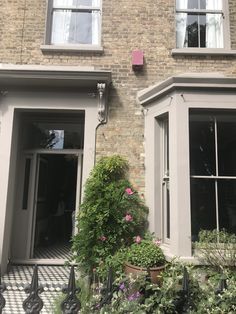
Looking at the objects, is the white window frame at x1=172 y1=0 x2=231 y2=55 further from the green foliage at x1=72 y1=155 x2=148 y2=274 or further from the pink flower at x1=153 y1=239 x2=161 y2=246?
the pink flower at x1=153 y1=239 x2=161 y2=246

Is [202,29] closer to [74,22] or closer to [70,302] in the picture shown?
[74,22]

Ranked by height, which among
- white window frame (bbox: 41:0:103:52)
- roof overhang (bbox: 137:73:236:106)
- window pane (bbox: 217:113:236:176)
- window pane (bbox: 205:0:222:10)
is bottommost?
window pane (bbox: 217:113:236:176)

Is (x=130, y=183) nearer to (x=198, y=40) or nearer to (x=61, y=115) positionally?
(x=61, y=115)

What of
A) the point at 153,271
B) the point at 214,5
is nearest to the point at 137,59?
the point at 214,5

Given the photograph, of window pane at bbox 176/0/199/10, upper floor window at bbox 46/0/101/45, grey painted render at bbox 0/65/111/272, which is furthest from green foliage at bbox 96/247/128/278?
window pane at bbox 176/0/199/10

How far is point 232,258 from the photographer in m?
4.73

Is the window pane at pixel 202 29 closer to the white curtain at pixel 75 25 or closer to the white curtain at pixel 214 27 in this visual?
the white curtain at pixel 214 27

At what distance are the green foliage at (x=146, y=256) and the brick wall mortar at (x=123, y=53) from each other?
1.80 m

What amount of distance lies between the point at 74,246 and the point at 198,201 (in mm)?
2182

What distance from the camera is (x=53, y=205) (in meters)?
8.66

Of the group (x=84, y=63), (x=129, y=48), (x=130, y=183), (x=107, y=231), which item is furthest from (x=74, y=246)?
(x=129, y=48)

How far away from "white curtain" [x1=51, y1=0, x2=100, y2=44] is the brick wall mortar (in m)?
0.27

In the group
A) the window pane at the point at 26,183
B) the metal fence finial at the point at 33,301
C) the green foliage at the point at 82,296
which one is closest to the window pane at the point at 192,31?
the window pane at the point at 26,183

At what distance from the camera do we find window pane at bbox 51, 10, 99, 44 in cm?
682
